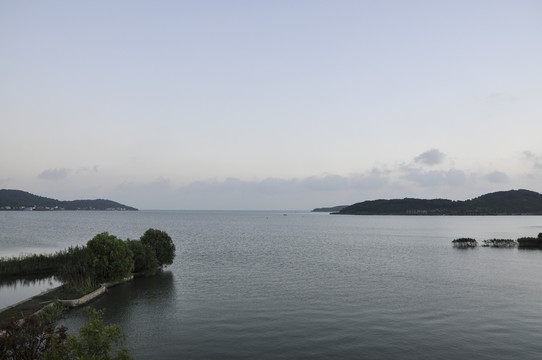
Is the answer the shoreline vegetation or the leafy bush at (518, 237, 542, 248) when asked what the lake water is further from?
the leafy bush at (518, 237, 542, 248)

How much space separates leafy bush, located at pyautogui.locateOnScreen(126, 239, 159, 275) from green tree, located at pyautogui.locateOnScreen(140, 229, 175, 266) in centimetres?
328

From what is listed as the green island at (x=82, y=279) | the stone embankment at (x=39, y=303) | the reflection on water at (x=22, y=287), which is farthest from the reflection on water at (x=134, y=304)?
the reflection on water at (x=22, y=287)

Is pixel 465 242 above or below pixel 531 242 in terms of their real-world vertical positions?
below

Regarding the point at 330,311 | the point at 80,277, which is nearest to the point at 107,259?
the point at 80,277

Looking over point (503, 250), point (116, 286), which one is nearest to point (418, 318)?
point (116, 286)

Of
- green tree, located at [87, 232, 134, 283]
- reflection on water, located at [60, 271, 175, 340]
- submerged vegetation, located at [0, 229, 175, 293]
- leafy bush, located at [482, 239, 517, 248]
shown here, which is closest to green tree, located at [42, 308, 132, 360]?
reflection on water, located at [60, 271, 175, 340]

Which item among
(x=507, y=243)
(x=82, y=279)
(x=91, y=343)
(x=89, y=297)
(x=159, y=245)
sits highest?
(x=91, y=343)

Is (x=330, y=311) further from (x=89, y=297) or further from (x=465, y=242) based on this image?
(x=465, y=242)

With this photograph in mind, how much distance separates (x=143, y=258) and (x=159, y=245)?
6.34m

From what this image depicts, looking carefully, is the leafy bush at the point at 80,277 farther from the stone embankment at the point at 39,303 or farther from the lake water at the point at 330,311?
the lake water at the point at 330,311

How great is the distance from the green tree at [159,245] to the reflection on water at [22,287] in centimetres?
1450

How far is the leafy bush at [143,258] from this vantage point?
56269mm

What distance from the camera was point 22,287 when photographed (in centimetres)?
4962

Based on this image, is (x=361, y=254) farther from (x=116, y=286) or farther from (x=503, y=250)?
(x=116, y=286)
